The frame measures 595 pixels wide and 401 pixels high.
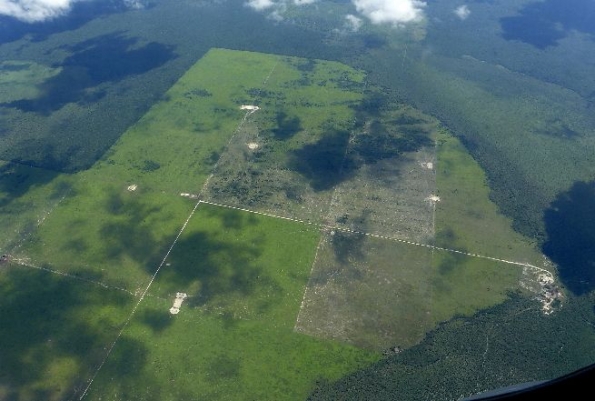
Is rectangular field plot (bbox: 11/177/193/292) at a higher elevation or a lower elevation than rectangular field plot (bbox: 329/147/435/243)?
lower

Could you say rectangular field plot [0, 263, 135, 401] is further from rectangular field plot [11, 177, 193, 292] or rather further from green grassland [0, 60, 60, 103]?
green grassland [0, 60, 60, 103]

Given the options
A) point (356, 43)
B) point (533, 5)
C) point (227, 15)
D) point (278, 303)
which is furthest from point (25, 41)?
point (533, 5)

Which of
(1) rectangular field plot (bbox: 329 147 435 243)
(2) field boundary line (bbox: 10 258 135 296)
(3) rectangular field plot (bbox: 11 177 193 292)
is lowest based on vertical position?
(2) field boundary line (bbox: 10 258 135 296)

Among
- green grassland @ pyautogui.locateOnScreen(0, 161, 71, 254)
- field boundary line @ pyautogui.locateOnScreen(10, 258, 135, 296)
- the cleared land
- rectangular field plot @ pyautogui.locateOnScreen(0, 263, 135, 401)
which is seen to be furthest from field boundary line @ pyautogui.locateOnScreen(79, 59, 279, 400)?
green grassland @ pyautogui.locateOnScreen(0, 161, 71, 254)

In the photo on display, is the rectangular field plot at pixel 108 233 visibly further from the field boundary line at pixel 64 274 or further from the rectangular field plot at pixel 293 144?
the rectangular field plot at pixel 293 144

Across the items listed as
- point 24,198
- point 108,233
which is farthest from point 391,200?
point 24,198

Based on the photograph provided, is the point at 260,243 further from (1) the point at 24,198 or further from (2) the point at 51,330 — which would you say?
(1) the point at 24,198

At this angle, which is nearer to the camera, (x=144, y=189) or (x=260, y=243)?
(x=260, y=243)
